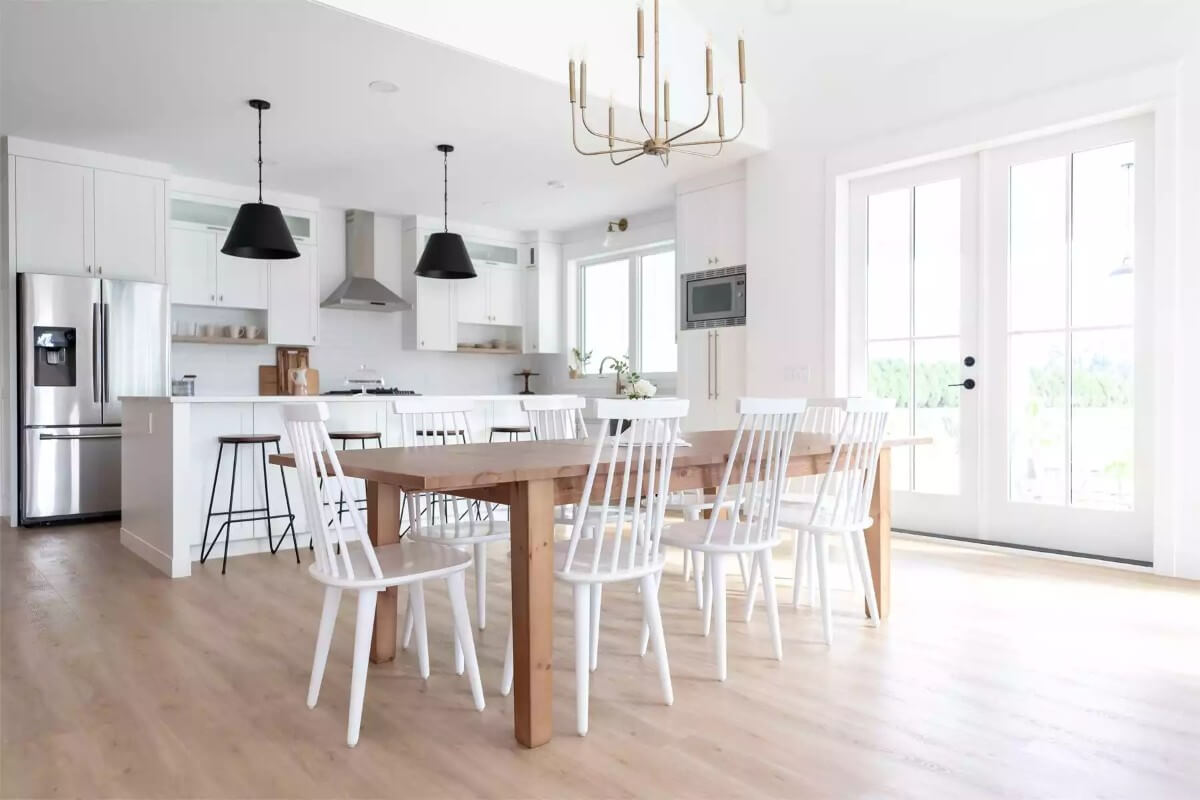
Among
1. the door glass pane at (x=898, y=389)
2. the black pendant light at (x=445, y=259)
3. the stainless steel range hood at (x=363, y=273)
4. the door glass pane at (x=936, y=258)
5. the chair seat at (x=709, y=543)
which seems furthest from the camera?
the stainless steel range hood at (x=363, y=273)

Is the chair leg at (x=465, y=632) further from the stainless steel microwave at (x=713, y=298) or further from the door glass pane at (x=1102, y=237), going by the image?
the stainless steel microwave at (x=713, y=298)

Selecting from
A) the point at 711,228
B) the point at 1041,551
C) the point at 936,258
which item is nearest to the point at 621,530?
the point at 1041,551

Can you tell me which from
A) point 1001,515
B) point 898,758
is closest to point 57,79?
point 898,758

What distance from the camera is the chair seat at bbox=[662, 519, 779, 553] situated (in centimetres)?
247

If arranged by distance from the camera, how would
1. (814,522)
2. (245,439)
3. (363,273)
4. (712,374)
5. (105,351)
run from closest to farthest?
(814,522), (245,439), (105,351), (712,374), (363,273)

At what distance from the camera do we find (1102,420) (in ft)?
13.2

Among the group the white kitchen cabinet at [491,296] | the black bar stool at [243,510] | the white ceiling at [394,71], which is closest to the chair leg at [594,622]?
the black bar stool at [243,510]

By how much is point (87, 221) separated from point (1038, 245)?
19.7 ft

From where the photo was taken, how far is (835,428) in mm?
3852

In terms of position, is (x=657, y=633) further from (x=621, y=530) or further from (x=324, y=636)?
(x=324, y=636)

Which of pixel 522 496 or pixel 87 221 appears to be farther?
pixel 87 221

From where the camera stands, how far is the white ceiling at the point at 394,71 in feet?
11.8

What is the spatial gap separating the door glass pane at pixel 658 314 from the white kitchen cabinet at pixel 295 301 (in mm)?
2873

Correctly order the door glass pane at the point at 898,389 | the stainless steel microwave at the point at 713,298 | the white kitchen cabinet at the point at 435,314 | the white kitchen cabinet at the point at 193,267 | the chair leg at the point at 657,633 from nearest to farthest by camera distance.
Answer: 1. the chair leg at the point at 657,633
2. the door glass pane at the point at 898,389
3. the stainless steel microwave at the point at 713,298
4. the white kitchen cabinet at the point at 193,267
5. the white kitchen cabinet at the point at 435,314
